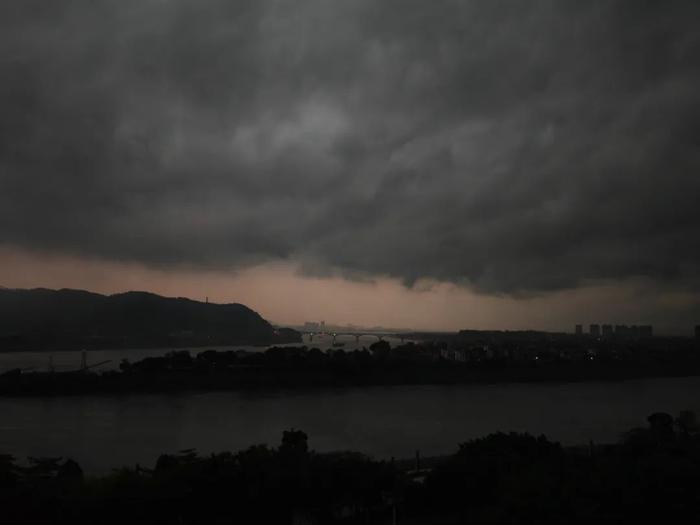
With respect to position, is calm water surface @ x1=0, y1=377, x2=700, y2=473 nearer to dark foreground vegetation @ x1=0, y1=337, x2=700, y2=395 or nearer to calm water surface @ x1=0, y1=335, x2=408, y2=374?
dark foreground vegetation @ x1=0, y1=337, x2=700, y2=395

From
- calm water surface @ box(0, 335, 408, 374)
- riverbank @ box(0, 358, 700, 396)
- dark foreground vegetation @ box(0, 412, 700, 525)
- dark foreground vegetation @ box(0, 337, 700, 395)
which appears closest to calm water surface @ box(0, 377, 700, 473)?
riverbank @ box(0, 358, 700, 396)

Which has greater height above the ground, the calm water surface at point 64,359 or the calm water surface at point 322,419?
the calm water surface at point 64,359

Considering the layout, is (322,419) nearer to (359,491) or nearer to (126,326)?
(359,491)

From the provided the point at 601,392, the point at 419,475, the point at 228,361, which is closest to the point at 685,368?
the point at 601,392

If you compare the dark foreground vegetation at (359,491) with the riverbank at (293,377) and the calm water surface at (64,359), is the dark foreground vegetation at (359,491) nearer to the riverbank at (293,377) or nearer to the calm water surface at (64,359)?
the riverbank at (293,377)

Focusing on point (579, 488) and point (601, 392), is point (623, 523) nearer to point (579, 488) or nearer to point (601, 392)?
point (579, 488)

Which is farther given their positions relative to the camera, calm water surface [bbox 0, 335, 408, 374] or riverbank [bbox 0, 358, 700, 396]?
calm water surface [bbox 0, 335, 408, 374]

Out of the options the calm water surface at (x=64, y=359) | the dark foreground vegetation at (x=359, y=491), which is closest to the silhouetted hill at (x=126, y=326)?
the calm water surface at (x=64, y=359)

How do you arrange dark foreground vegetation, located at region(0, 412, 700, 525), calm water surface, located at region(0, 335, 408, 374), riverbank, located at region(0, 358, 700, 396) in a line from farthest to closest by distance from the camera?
1. calm water surface, located at region(0, 335, 408, 374)
2. riverbank, located at region(0, 358, 700, 396)
3. dark foreground vegetation, located at region(0, 412, 700, 525)
